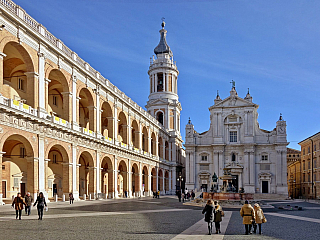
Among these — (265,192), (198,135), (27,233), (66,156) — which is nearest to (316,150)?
(265,192)

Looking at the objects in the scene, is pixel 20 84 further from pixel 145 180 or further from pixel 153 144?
pixel 153 144

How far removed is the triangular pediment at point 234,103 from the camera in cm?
6856

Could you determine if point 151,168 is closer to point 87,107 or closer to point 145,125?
point 145,125

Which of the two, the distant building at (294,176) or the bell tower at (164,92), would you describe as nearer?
the distant building at (294,176)

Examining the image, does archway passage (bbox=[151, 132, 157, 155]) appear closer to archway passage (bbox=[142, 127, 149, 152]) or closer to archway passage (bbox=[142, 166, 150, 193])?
archway passage (bbox=[142, 127, 149, 152])

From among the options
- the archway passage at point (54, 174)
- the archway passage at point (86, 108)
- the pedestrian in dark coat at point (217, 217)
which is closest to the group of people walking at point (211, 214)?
the pedestrian in dark coat at point (217, 217)

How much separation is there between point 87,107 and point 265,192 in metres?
38.9

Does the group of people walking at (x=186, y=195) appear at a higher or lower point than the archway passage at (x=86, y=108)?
lower

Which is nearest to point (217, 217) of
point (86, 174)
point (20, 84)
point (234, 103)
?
point (20, 84)

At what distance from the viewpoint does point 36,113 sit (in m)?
28.6

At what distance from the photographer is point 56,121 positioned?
103 ft

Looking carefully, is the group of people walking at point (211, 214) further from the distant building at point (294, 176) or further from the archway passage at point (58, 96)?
the distant building at point (294, 176)

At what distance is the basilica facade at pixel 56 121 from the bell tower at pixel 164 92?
16143mm

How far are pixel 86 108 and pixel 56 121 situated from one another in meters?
13.0
